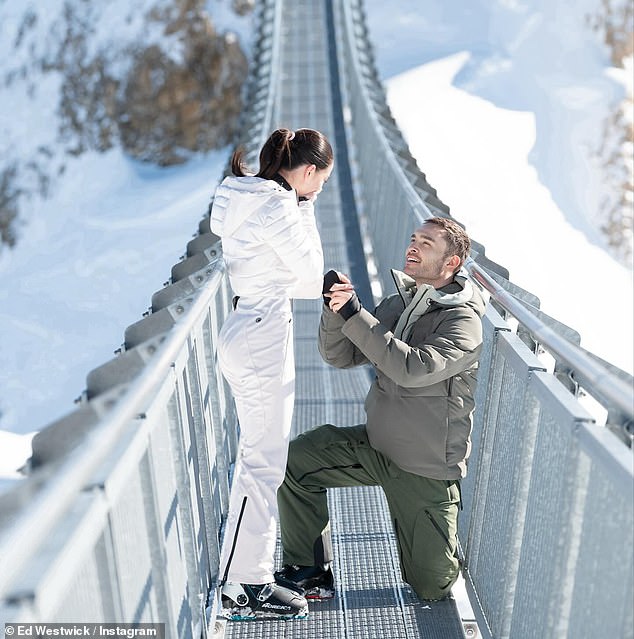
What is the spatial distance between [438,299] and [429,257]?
0.68 ft

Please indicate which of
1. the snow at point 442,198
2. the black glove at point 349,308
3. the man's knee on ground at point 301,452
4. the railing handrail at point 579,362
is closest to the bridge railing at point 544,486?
the railing handrail at point 579,362

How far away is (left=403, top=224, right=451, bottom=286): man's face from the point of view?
3291 millimetres

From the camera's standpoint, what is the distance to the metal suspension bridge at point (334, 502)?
165 cm

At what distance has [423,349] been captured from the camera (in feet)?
10.00

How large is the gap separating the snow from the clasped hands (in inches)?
766

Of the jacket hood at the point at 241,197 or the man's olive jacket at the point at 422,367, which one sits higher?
the jacket hood at the point at 241,197

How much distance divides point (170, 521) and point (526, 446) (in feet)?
3.19

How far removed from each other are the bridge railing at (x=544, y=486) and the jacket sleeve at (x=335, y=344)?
47 centimetres

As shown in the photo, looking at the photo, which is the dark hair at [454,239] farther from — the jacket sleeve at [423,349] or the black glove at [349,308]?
the black glove at [349,308]

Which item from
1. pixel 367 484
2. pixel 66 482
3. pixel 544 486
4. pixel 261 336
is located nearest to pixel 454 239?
pixel 261 336

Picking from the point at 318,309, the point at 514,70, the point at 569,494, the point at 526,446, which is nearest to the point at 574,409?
the point at 569,494

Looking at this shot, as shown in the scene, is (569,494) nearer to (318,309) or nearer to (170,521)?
(170,521)

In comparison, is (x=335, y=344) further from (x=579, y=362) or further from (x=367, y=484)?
(x=579, y=362)

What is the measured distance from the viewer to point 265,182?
3.03m
